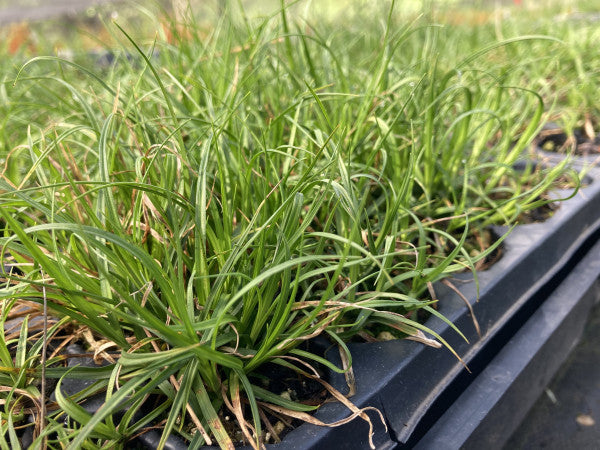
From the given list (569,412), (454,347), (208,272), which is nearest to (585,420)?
(569,412)

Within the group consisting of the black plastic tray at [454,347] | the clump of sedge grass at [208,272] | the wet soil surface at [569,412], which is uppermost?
the clump of sedge grass at [208,272]

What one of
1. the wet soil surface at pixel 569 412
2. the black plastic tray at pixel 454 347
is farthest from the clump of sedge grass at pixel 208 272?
the wet soil surface at pixel 569 412

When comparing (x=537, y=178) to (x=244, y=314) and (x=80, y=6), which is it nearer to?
(x=244, y=314)

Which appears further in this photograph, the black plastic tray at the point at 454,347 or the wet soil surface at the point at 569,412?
the wet soil surface at the point at 569,412

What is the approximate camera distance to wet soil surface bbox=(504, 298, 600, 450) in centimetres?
84

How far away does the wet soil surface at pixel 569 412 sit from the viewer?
0.84 metres

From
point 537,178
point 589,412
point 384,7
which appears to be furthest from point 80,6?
point 589,412

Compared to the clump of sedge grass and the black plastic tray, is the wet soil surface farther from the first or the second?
the clump of sedge grass

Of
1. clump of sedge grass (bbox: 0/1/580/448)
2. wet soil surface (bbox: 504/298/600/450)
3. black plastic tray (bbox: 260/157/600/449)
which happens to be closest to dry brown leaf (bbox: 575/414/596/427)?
wet soil surface (bbox: 504/298/600/450)

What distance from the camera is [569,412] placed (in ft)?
2.95

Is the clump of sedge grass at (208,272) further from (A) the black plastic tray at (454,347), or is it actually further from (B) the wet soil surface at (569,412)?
(B) the wet soil surface at (569,412)

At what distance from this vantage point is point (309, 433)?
0.51m

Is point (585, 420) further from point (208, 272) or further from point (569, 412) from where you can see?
point (208, 272)

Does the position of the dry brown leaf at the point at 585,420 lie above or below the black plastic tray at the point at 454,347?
below
